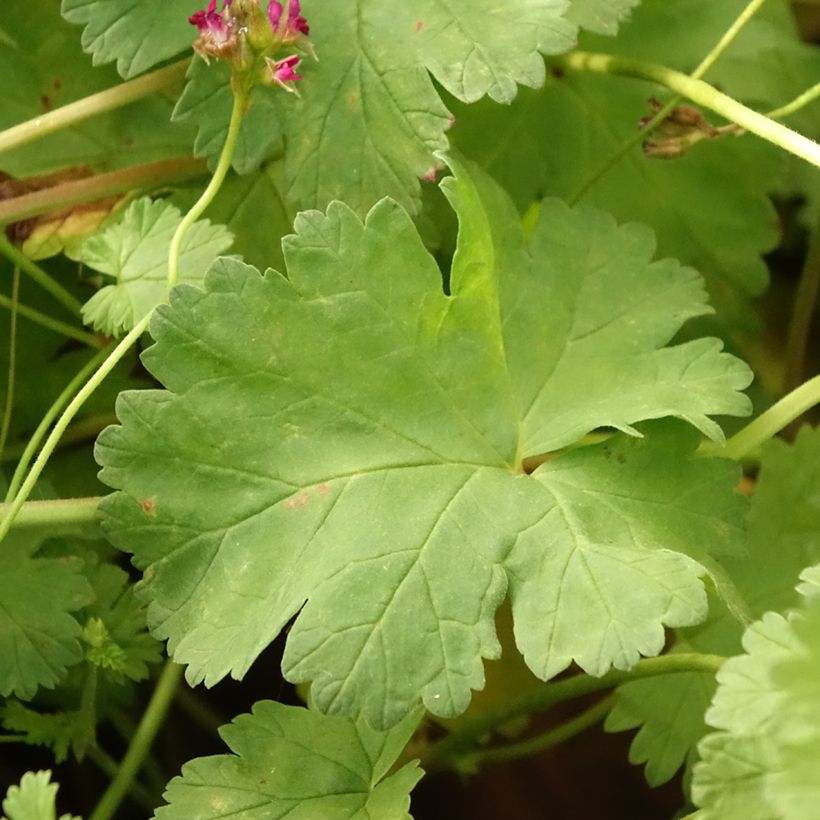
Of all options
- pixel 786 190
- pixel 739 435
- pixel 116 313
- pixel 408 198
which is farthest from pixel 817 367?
pixel 116 313

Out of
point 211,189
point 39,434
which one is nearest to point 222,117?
point 211,189

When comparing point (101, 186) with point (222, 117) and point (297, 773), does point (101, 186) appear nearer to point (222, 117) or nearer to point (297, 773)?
point (222, 117)

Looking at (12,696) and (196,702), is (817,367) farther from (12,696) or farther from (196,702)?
(12,696)

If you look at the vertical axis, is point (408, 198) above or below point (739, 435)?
above

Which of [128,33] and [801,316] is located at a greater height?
[128,33]

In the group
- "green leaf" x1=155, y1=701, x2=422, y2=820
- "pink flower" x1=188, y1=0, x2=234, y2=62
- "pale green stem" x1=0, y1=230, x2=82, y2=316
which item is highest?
"pink flower" x1=188, y1=0, x2=234, y2=62

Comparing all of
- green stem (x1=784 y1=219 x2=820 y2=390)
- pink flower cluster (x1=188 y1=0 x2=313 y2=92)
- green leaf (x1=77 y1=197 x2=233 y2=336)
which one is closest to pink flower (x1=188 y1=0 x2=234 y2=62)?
pink flower cluster (x1=188 y1=0 x2=313 y2=92)

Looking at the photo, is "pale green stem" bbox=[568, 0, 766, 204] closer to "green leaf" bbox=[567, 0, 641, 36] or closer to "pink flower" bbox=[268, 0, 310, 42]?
"green leaf" bbox=[567, 0, 641, 36]
